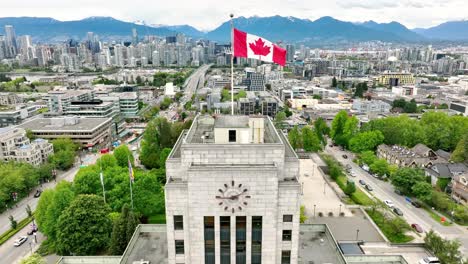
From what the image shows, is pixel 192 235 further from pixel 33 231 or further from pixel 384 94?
pixel 384 94

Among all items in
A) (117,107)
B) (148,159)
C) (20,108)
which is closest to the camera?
(148,159)

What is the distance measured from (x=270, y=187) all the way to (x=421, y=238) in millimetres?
43059

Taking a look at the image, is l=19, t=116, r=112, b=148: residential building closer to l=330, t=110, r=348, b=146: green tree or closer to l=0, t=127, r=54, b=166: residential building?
l=0, t=127, r=54, b=166: residential building

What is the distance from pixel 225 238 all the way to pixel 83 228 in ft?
98.2

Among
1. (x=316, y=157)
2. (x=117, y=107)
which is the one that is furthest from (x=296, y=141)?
(x=117, y=107)

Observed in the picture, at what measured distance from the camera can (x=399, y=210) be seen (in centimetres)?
6394

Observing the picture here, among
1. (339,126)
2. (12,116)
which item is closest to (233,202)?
(339,126)

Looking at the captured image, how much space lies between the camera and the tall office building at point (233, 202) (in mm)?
25953

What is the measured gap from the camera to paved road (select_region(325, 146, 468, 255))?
55594 millimetres

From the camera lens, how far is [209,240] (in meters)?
27.5

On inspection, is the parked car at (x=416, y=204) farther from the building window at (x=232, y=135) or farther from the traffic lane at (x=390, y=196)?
the building window at (x=232, y=135)

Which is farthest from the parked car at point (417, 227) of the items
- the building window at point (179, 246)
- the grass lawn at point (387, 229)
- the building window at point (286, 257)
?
the building window at point (179, 246)

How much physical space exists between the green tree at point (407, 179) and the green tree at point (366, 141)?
1044 inches

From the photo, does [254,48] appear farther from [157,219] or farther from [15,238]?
[15,238]
